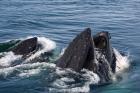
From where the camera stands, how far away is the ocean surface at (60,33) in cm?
1600

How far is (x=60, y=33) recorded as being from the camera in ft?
86.6

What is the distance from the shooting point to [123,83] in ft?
54.4

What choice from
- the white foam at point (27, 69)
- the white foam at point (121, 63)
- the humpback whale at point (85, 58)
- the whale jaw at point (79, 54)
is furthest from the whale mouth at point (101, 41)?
the white foam at point (27, 69)

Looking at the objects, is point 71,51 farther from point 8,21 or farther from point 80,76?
point 8,21

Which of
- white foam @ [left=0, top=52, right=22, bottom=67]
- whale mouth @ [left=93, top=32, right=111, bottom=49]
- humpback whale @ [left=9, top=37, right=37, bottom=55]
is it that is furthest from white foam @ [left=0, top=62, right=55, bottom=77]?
whale mouth @ [left=93, top=32, right=111, bottom=49]

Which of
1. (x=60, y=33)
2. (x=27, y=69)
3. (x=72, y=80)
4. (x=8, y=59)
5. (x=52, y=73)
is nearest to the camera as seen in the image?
(x=72, y=80)

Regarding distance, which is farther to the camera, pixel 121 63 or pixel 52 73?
pixel 121 63

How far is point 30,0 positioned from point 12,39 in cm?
1499

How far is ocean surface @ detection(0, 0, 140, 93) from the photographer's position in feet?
52.5

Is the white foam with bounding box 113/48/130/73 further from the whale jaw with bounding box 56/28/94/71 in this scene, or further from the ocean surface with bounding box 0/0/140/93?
the whale jaw with bounding box 56/28/94/71

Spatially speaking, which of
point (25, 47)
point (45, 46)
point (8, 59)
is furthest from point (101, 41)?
point (45, 46)

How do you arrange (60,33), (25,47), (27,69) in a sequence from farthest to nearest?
(60,33), (25,47), (27,69)

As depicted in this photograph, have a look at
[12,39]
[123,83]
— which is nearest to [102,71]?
[123,83]

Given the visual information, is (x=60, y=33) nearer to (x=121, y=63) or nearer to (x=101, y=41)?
(x=121, y=63)
